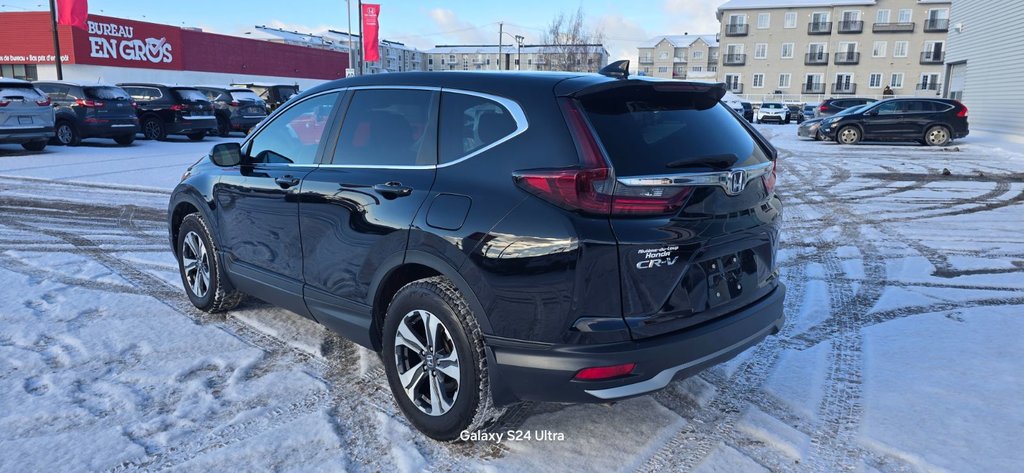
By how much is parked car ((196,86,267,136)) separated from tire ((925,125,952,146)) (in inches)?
826

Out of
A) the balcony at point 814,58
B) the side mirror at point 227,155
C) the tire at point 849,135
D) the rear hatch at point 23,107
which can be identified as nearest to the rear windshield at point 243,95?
→ the rear hatch at point 23,107

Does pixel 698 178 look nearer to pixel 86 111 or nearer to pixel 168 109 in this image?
pixel 86 111

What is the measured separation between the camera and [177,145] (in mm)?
19266

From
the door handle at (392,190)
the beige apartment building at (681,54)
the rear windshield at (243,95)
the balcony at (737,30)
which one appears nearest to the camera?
the door handle at (392,190)

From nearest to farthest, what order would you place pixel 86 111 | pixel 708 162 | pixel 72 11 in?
pixel 708 162 → pixel 86 111 → pixel 72 11

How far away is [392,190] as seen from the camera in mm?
3336

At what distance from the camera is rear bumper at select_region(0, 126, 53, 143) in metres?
14.8

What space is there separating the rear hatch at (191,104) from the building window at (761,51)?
60382mm

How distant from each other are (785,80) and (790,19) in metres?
5.87

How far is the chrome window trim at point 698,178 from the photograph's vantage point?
2768mm

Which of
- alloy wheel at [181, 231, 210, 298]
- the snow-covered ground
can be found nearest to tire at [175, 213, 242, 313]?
alloy wheel at [181, 231, 210, 298]

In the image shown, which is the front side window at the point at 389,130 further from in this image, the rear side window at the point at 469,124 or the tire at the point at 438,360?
the tire at the point at 438,360

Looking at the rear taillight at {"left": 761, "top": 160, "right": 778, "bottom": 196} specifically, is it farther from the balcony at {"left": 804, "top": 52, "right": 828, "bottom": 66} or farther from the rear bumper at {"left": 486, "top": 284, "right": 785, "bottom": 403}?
the balcony at {"left": 804, "top": 52, "right": 828, "bottom": 66}

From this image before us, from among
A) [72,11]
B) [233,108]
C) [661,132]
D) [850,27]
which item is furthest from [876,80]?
[661,132]
